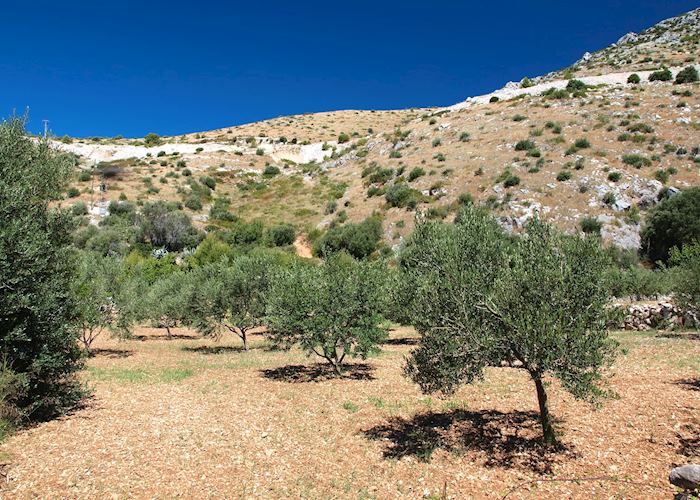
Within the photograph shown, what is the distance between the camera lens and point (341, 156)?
84.9 meters

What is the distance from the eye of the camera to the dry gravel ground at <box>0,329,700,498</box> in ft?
29.6

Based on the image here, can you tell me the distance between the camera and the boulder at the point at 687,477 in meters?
7.20

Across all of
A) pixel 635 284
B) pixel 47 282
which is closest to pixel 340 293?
pixel 47 282

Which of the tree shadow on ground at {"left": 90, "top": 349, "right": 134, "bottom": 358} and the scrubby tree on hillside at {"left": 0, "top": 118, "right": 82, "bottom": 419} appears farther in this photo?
the tree shadow on ground at {"left": 90, "top": 349, "right": 134, "bottom": 358}

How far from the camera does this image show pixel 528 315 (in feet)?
26.8

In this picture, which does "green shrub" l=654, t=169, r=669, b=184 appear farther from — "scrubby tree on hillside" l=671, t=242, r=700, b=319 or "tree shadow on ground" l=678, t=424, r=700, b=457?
"tree shadow on ground" l=678, t=424, r=700, b=457

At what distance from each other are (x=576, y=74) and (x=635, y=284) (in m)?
79.0

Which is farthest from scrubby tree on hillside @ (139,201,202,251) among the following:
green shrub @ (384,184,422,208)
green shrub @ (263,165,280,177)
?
green shrub @ (263,165,280,177)

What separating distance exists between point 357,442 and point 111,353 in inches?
856

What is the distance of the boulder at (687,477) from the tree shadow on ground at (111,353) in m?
26.6

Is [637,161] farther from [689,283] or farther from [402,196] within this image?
[689,283]

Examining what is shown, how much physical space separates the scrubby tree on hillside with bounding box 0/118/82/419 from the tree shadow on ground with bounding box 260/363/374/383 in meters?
8.09

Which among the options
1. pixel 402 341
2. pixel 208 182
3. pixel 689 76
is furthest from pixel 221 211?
pixel 689 76

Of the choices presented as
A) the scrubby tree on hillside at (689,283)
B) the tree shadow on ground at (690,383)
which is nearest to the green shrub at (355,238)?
the scrubby tree on hillside at (689,283)
